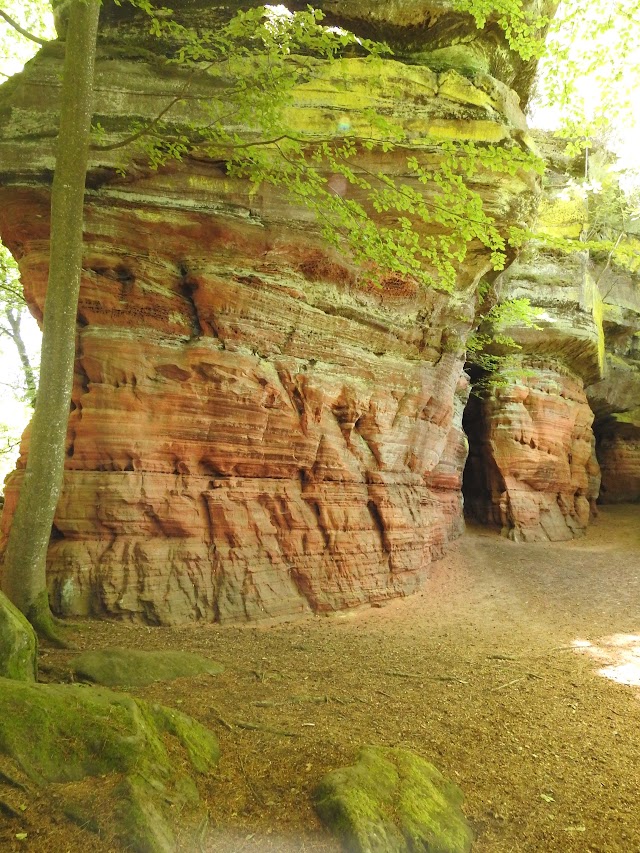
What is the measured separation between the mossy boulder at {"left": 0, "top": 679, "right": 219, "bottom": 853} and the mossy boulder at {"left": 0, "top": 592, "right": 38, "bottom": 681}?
2.88 feet

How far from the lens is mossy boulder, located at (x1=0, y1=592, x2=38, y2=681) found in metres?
3.94

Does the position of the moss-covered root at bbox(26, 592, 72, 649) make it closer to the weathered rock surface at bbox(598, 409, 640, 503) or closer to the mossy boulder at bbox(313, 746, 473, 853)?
the mossy boulder at bbox(313, 746, 473, 853)

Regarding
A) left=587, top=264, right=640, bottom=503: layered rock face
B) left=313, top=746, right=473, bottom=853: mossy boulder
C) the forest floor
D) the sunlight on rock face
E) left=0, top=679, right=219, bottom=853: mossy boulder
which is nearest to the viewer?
left=0, top=679, right=219, bottom=853: mossy boulder

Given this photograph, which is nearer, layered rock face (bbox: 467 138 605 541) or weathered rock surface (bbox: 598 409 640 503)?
layered rock face (bbox: 467 138 605 541)

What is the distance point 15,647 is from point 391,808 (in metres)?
3.05

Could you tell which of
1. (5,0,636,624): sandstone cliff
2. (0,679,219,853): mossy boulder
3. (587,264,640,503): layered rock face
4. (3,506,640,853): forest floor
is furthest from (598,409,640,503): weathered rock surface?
(0,679,219,853): mossy boulder

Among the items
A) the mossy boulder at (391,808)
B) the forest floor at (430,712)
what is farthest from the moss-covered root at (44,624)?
the mossy boulder at (391,808)

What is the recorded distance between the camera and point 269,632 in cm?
805

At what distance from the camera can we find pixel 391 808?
332cm

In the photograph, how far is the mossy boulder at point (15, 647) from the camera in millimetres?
3941

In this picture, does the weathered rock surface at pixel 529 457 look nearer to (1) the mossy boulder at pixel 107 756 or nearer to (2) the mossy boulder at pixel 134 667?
(2) the mossy boulder at pixel 134 667

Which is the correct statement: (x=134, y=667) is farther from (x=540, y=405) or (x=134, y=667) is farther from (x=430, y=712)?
(x=540, y=405)

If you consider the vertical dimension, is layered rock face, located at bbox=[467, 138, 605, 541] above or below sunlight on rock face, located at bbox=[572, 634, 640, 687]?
above

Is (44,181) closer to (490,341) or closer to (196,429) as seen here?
(196,429)
